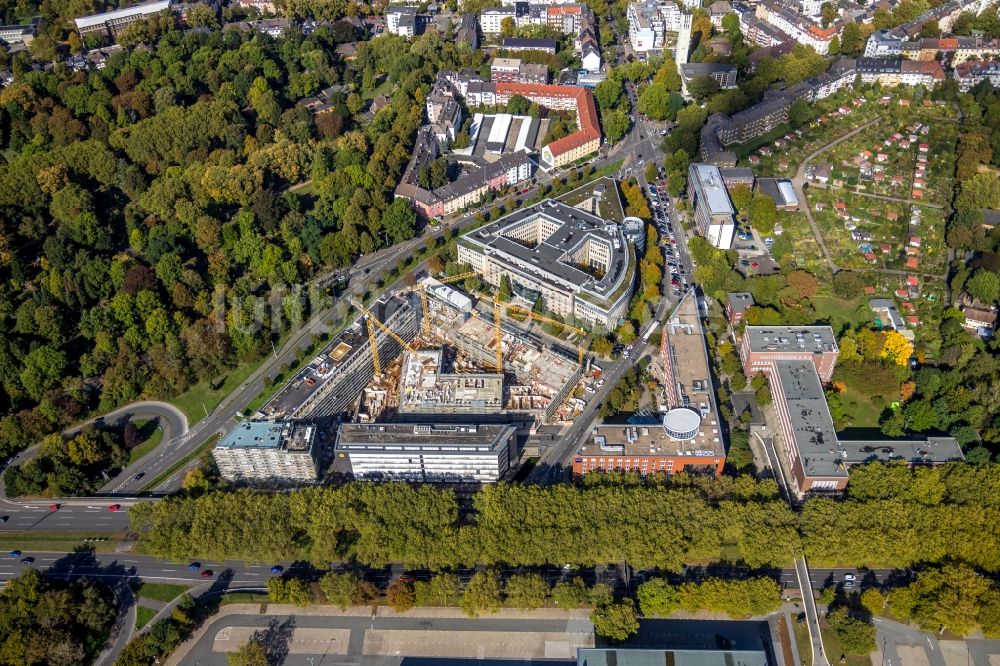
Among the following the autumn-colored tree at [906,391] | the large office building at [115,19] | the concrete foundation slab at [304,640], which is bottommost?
the concrete foundation slab at [304,640]

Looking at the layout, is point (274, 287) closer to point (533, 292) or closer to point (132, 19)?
point (533, 292)

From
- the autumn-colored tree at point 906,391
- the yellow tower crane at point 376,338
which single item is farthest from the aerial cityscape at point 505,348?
the yellow tower crane at point 376,338

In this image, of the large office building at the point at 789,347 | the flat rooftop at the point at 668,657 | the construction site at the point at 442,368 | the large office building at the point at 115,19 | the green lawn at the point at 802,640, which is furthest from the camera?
the large office building at the point at 115,19

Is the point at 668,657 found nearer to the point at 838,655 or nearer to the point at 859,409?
the point at 838,655

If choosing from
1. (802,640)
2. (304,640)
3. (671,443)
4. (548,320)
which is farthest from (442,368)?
(802,640)

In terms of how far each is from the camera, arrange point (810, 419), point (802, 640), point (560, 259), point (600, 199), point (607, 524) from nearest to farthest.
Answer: point (802, 640)
point (607, 524)
point (810, 419)
point (560, 259)
point (600, 199)

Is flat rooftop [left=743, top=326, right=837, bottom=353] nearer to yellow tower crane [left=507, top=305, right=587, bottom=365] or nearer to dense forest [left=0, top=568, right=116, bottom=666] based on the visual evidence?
yellow tower crane [left=507, top=305, right=587, bottom=365]

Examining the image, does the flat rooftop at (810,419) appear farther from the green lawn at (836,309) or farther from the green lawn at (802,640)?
the green lawn at (802,640)
